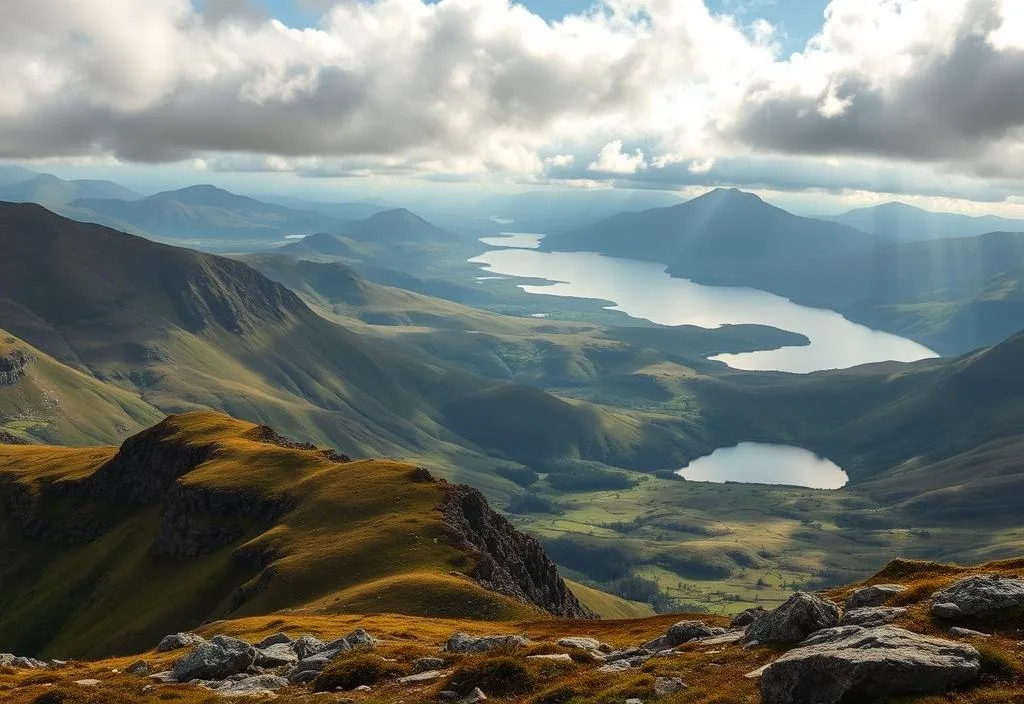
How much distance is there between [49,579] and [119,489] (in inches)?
873

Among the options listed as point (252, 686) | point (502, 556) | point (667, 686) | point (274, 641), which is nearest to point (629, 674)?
point (667, 686)

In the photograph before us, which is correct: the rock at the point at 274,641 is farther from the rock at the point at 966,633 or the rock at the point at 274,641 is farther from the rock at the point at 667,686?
the rock at the point at 966,633

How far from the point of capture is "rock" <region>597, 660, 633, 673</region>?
125 feet

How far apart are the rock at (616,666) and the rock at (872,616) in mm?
9643

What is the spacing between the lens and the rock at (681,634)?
4403 centimetres

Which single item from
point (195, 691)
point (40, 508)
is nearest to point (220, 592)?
point (40, 508)

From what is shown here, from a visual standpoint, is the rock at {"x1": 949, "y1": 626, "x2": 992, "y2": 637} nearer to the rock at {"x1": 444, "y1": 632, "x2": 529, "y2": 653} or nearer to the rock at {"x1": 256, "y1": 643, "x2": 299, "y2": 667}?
the rock at {"x1": 444, "y1": 632, "x2": 529, "y2": 653}

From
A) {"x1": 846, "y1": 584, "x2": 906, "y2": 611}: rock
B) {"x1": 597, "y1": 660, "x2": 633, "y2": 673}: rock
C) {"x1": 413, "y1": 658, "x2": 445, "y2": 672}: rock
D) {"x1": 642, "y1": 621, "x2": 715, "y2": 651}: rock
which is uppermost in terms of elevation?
{"x1": 846, "y1": 584, "x2": 906, "y2": 611}: rock

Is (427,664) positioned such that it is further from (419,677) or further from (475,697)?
(475,697)

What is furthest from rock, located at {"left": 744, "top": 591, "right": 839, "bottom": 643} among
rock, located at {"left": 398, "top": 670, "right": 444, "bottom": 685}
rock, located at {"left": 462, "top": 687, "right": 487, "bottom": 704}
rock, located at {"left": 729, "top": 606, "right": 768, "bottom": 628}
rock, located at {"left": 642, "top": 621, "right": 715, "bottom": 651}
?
rock, located at {"left": 398, "top": 670, "right": 444, "bottom": 685}

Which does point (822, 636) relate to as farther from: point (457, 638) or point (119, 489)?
point (119, 489)

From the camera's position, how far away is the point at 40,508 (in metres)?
181

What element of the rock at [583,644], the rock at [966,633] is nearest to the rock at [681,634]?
the rock at [583,644]

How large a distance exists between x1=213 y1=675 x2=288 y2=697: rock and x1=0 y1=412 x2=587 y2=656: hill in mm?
44479
